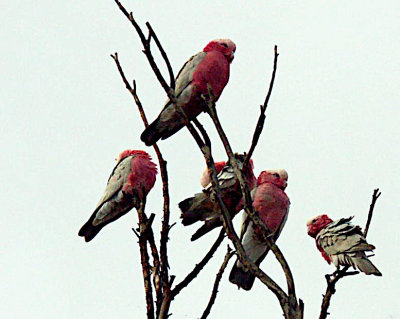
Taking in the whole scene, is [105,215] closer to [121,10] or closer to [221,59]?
[221,59]

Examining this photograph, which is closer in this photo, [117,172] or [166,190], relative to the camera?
[166,190]

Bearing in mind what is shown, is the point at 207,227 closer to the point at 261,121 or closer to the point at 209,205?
the point at 209,205

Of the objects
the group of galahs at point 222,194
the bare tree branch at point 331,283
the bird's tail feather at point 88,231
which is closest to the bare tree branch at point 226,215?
the bare tree branch at point 331,283

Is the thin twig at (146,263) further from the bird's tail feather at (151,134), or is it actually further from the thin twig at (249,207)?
the bird's tail feather at (151,134)

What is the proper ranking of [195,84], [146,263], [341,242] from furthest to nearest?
1. [341,242]
2. [195,84]
3. [146,263]

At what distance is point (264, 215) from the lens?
4512 millimetres

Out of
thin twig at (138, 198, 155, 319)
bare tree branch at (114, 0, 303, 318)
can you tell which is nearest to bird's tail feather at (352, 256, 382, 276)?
thin twig at (138, 198, 155, 319)

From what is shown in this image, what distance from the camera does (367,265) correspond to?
4535 millimetres

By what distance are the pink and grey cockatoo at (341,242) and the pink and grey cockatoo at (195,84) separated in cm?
151

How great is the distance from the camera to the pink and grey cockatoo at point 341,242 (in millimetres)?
4598

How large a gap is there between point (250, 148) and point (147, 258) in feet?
2.52

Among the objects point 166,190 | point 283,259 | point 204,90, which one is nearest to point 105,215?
point 204,90

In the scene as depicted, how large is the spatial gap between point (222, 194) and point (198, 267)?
1110 mm

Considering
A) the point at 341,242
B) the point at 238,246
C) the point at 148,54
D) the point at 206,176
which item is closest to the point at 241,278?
the point at 206,176
